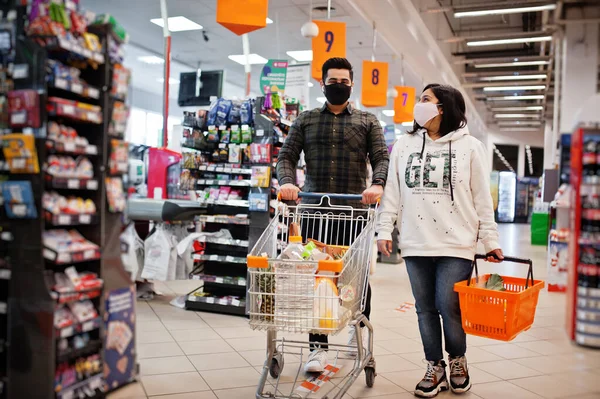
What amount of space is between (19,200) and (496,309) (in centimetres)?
215

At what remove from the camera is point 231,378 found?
323 cm

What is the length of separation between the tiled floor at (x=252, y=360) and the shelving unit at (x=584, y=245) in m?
0.38

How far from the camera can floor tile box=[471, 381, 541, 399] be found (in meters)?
3.05

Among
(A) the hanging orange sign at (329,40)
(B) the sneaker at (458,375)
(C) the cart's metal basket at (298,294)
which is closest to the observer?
(C) the cart's metal basket at (298,294)

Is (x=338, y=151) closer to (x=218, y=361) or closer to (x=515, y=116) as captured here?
(x=515, y=116)

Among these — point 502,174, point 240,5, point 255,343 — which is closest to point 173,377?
point 255,343

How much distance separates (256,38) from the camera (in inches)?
473

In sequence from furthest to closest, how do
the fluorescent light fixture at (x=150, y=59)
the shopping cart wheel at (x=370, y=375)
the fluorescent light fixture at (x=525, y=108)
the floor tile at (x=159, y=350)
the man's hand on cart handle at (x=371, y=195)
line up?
the fluorescent light fixture at (x=150, y=59) → the floor tile at (x=159, y=350) → the shopping cart wheel at (x=370, y=375) → the man's hand on cart handle at (x=371, y=195) → the fluorescent light fixture at (x=525, y=108)

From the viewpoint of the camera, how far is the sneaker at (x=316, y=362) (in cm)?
323

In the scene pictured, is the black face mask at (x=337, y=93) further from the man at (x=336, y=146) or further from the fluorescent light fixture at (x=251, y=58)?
the fluorescent light fixture at (x=251, y=58)

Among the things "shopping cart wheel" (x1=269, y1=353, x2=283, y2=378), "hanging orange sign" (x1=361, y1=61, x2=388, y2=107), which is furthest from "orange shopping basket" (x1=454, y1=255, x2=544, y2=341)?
"hanging orange sign" (x1=361, y1=61, x2=388, y2=107)

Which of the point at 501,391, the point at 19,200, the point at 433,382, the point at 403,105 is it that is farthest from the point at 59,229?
the point at 403,105

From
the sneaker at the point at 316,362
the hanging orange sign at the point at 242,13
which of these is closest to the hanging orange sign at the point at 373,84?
the hanging orange sign at the point at 242,13

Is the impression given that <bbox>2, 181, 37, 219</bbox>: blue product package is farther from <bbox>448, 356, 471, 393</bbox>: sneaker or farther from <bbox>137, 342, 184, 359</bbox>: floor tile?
<bbox>448, 356, 471, 393</bbox>: sneaker
